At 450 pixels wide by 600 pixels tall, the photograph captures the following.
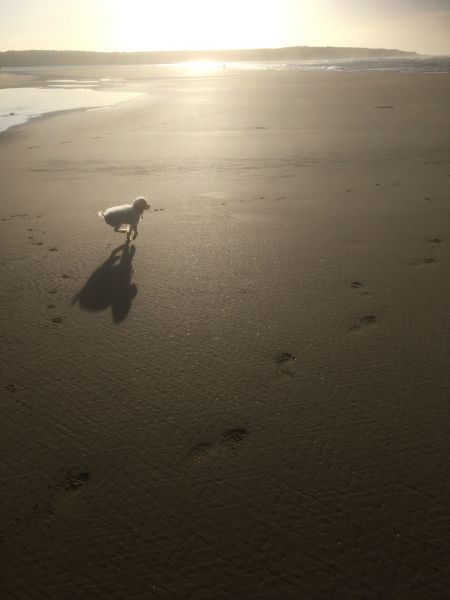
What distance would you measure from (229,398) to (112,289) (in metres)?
1.89

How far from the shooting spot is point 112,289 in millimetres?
4113

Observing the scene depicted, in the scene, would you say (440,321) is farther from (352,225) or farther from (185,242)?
(185,242)

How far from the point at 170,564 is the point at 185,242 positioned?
3636mm

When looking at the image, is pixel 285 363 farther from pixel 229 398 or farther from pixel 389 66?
pixel 389 66

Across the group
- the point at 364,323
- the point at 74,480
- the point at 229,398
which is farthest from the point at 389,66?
the point at 74,480

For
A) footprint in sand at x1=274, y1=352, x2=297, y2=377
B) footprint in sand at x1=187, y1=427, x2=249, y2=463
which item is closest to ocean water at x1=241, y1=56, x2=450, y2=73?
footprint in sand at x1=274, y1=352, x2=297, y2=377

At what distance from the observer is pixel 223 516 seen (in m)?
2.07

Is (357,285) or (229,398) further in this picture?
(357,285)

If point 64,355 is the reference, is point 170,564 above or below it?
below

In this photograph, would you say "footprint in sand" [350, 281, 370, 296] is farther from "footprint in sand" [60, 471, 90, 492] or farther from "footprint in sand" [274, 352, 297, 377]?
"footprint in sand" [60, 471, 90, 492]

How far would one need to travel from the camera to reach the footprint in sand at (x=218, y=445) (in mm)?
2365

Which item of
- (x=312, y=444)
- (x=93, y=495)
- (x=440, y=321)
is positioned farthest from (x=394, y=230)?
(x=93, y=495)

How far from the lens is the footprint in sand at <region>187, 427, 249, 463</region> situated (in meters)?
2.37

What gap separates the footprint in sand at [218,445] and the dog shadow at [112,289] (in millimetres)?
1531
